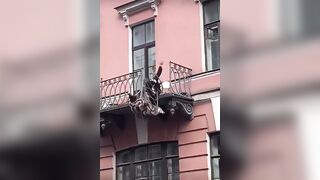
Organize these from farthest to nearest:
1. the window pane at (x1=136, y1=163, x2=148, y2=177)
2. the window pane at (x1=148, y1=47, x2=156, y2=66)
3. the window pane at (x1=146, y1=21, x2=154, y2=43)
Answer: the window pane at (x1=146, y1=21, x2=154, y2=43) < the window pane at (x1=148, y1=47, x2=156, y2=66) < the window pane at (x1=136, y1=163, x2=148, y2=177)

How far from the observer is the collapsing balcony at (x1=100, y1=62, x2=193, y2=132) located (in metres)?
5.50

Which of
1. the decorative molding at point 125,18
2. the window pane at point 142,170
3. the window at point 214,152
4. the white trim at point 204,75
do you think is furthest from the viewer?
the decorative molding at point 125,18

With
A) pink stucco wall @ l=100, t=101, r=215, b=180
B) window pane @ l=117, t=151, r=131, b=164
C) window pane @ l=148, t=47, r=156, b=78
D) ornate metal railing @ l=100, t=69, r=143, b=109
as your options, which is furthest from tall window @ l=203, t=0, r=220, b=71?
window pane @ l=117, t=151, r=131, b=164

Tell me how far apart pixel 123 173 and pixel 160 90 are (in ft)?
4.04

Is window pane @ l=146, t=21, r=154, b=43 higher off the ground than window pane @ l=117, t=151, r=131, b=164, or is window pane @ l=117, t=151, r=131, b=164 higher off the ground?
window pane @ l=146, t=21, r=154, b=43

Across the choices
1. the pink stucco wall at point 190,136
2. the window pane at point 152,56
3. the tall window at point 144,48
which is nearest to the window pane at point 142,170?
the pink stucco wall at point 190,136

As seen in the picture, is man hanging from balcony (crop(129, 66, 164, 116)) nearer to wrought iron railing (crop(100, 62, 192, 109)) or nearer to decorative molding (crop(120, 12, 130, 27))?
wrought iron railing (crop(100, 62, 192, 109))

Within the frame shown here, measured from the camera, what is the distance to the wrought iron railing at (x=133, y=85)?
18.7 ft

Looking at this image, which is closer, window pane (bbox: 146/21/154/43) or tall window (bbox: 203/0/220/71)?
tall window (bbox: 203/0/220/71)

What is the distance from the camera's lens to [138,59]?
6266mm

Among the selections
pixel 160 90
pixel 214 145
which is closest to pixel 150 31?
pixel 160 90

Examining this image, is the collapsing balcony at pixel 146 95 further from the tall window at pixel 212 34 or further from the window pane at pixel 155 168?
the window pane at pixel 155 168
